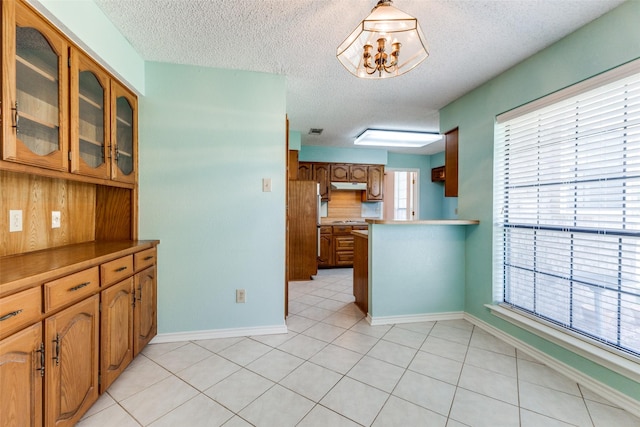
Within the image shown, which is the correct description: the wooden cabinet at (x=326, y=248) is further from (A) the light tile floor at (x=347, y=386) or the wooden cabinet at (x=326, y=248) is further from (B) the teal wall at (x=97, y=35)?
(B) the teal wall at (x=97, y=35)

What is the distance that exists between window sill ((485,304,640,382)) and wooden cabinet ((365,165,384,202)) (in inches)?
135

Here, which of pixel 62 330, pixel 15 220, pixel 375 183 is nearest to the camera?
pixel 62 330

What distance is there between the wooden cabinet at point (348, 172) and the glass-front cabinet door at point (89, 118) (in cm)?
397

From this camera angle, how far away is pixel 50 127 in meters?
1.41

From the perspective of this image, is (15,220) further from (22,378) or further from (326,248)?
(326,248)

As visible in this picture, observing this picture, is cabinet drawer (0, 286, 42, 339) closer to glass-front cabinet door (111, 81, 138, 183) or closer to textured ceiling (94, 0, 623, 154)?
glass-front cabinet door (111, 81, 138, 183)

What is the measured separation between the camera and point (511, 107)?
2309mm

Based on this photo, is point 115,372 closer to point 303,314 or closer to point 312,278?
point 303,314

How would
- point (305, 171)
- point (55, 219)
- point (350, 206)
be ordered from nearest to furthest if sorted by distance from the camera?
point (55, 219) < point (305, 171) < point (350, 206)

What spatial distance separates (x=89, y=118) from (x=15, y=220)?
0.72 metres

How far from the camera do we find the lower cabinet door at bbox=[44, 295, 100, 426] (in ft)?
3.82

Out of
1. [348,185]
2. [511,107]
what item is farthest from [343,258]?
[511,107]

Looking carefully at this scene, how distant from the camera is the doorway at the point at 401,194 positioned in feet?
19.5

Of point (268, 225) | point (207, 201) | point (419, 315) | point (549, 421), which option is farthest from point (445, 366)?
point (207, 201)
